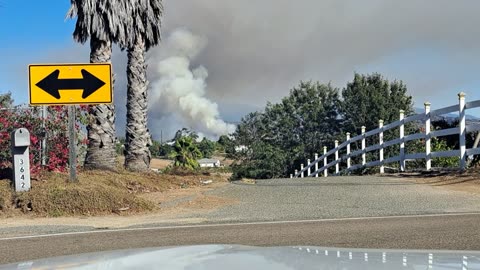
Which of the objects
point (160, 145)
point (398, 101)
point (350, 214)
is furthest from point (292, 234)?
point (160, 145)

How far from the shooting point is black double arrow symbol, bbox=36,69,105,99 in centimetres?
1221

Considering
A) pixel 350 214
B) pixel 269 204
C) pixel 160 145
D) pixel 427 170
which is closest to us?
pixel 350 214

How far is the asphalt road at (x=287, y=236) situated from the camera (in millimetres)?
7387

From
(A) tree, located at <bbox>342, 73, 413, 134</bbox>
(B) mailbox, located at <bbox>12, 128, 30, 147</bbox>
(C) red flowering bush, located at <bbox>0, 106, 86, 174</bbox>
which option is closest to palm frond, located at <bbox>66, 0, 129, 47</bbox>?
(C) red flowering bush, located at <bbox>0, 106, 86, 174</bbox>

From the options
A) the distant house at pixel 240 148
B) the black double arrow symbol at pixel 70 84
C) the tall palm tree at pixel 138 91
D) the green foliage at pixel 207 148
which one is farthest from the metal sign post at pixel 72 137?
the green foliage at pixel 207 148

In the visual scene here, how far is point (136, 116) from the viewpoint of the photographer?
18984 millimetres

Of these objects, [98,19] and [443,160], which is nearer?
[98,19]

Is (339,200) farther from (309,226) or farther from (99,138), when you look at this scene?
(99,138)

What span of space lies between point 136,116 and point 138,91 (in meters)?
0.89

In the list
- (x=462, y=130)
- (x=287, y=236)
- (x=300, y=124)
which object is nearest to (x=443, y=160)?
(x=462, y=130)

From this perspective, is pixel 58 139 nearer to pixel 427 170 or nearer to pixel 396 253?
pixel 427 170

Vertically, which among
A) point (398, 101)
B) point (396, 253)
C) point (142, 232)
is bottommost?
point (142, 232)

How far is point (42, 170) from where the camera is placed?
14320 millimetres

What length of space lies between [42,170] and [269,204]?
6307mm
